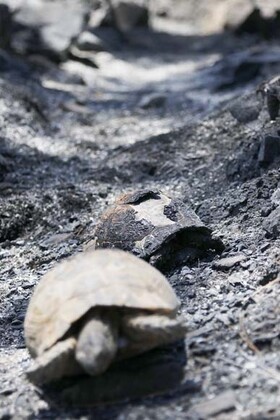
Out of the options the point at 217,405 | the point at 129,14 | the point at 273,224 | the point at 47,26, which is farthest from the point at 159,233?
the point at 129,14

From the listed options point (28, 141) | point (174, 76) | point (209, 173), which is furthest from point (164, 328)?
point (174, 76)

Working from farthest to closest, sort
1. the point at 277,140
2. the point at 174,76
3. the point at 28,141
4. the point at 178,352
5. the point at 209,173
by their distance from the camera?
the point at 174,76
the point at 28,141
the point at 209,173
the point at 277,140
the point at 178,352

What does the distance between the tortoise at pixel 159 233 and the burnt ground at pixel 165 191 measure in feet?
0.37

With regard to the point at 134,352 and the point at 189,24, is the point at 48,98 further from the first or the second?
the point at 189,24

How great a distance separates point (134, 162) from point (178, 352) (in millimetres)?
3596

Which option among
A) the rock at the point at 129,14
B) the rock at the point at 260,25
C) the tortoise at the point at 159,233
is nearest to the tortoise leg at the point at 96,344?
the tortoise at the point at 159,233

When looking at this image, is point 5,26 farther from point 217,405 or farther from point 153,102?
point 217,405

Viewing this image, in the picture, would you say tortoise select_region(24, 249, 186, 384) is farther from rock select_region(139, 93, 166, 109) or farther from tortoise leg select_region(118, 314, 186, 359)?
rock select_region(139, 93, 166, 109)

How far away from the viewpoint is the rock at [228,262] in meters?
3.93

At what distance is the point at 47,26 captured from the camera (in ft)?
43.7

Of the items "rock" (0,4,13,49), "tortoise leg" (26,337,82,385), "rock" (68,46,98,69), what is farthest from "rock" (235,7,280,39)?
"tortoise leg" (26,337,82,385)

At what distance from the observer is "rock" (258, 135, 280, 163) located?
17.1 feet

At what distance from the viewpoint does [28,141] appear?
293 inches

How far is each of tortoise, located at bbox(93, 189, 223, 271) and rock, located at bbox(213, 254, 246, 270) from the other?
18 cm
